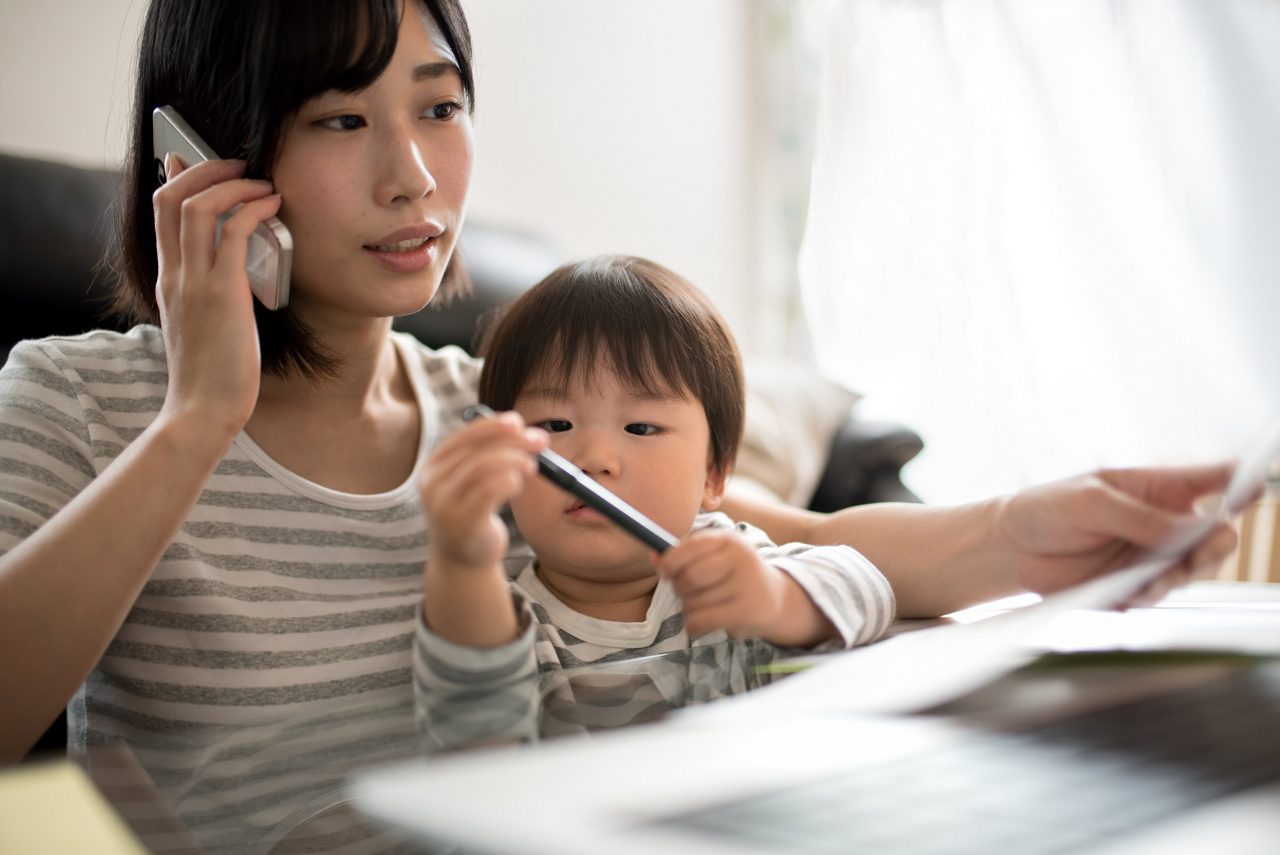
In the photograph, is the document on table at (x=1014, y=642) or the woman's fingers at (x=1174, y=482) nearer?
the document on table at (x=1014, y=642)

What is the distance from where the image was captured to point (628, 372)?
3.15 ft

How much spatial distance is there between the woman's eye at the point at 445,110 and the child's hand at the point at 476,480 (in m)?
0.41

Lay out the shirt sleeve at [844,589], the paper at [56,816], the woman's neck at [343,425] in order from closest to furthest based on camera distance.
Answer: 1. the paper at [56,816]
2. the shirt sleeve at [844,589]
3. the woman's neck at [343,425]

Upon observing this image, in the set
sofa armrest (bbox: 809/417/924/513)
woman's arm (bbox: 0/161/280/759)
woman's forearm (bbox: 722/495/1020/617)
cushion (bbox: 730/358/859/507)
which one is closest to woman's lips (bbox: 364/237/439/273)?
woman's arm (bbox: 0/161/280/759)

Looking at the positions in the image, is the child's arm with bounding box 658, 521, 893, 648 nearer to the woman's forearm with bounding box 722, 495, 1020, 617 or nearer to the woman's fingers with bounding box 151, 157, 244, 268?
the woman's forearm with bounding box 722, 495, 1020, 617

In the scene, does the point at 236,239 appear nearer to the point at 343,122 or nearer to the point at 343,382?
the point at 343,122

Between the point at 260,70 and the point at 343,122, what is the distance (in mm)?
73

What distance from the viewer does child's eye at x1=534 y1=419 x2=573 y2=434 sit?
960 mm

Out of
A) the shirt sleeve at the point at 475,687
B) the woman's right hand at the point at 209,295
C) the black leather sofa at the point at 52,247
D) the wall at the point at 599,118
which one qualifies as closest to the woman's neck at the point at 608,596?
the shirt sleeve at the point at 475,687

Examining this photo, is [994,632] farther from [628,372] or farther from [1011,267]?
[1011,267]

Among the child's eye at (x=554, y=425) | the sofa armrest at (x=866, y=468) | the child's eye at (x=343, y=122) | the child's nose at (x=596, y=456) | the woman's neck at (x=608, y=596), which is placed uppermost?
the child's eye at (x=343, y=122)

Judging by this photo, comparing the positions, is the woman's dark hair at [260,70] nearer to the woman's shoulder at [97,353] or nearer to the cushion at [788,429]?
the woman's shoulder at [97,353]

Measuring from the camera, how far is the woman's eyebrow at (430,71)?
884 mm

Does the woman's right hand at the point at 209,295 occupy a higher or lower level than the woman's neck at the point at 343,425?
higher
